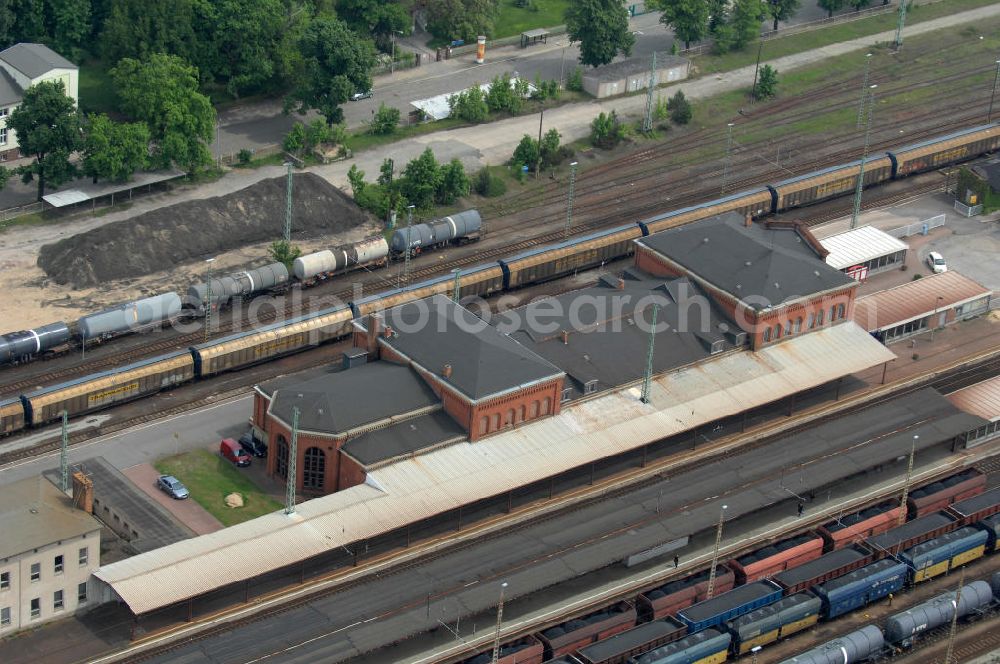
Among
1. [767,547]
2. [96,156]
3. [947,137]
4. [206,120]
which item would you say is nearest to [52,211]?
[96,156]

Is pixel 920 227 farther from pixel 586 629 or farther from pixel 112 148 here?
pixel 112 148

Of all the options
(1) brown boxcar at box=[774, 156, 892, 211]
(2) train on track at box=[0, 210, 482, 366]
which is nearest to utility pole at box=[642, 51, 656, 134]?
(1) brown boxcar at box=[774, 156, 892, 211]

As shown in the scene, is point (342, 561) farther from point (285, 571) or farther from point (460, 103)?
point (460, 103)

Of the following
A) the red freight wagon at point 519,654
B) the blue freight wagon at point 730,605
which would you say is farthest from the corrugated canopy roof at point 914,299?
the red freight wagon at point 519,654

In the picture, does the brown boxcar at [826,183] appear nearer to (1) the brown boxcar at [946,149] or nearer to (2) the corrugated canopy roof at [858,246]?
(1) the brown boxcar at [946,149]

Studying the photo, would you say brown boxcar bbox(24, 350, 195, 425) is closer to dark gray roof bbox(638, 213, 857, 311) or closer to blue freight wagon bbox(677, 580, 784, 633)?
dark gray roof bbox(638, 213, 857, 311)

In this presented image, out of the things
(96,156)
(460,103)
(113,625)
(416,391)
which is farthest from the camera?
(460,103)
